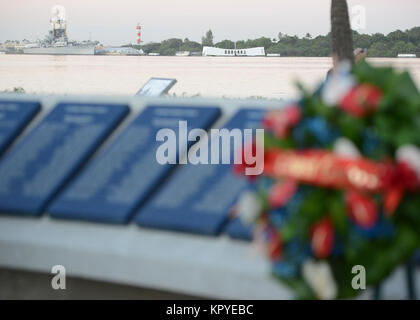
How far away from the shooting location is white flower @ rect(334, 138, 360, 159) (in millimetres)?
2488

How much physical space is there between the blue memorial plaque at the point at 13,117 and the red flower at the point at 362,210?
130 inches

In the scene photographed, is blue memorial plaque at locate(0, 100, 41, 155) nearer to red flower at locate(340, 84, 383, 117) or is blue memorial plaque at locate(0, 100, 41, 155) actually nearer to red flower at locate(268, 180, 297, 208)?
red flower at locate(268, 180, 297, 208)

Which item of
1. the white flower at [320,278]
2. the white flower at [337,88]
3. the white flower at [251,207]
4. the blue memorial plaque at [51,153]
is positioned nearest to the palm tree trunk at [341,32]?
the blue memorial plaque at [51,153]

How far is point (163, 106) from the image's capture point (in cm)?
479

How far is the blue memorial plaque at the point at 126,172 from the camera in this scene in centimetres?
427

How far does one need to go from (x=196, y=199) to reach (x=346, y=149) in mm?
1714

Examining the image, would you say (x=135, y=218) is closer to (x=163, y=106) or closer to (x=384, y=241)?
(x=163, y=106)

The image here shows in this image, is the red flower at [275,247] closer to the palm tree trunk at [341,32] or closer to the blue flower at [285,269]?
the blue flower at [285,269]

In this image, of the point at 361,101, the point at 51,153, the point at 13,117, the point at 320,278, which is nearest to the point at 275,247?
the point at 320,278

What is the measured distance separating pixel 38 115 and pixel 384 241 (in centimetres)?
348

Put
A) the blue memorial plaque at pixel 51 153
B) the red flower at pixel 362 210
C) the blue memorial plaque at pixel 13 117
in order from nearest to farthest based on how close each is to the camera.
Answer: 1. the red flower at pixel 362 210
2. the blue memorial plaque at pixel 51 153
3. the blue memorial plaque at pixel 13 117

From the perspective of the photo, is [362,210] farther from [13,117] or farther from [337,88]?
[13,117]
